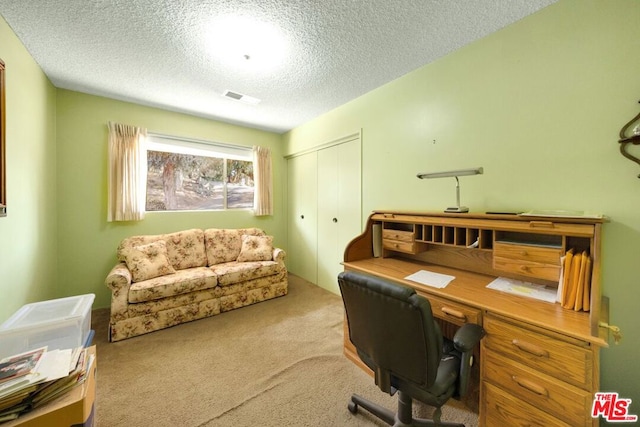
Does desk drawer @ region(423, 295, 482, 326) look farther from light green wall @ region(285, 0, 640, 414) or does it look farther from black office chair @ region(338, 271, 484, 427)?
light green wall @ region(285, 0, 640, 414)

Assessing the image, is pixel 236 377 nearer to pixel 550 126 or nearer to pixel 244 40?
pixel 244 40

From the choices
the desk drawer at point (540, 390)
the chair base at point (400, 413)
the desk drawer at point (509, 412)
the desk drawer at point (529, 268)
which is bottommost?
the chair base at point (400, 413)

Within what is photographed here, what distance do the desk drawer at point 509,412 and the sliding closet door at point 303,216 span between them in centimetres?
261

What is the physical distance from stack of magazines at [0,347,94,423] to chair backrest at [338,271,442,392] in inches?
46.2

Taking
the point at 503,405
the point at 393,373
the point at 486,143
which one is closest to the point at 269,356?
the point at 393,373

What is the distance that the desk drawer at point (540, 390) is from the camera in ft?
3.08

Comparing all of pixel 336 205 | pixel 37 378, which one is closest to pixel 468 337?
pixel 37 378

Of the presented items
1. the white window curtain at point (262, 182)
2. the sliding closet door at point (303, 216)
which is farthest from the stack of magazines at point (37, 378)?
the white window curtain at point (262, 182)

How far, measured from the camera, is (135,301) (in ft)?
7.31

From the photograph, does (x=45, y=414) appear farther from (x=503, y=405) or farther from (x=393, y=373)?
(x=503, y=405)

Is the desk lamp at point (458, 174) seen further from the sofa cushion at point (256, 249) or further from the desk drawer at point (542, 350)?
the sofa cushion at point (256, 249)

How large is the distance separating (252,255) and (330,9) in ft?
8.94

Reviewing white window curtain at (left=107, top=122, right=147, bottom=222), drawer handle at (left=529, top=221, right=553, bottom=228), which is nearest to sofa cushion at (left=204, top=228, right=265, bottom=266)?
white window curtain at (left=107, top=122, right=147, bottom=222)

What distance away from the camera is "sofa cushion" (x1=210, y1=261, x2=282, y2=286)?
272 centimetres
